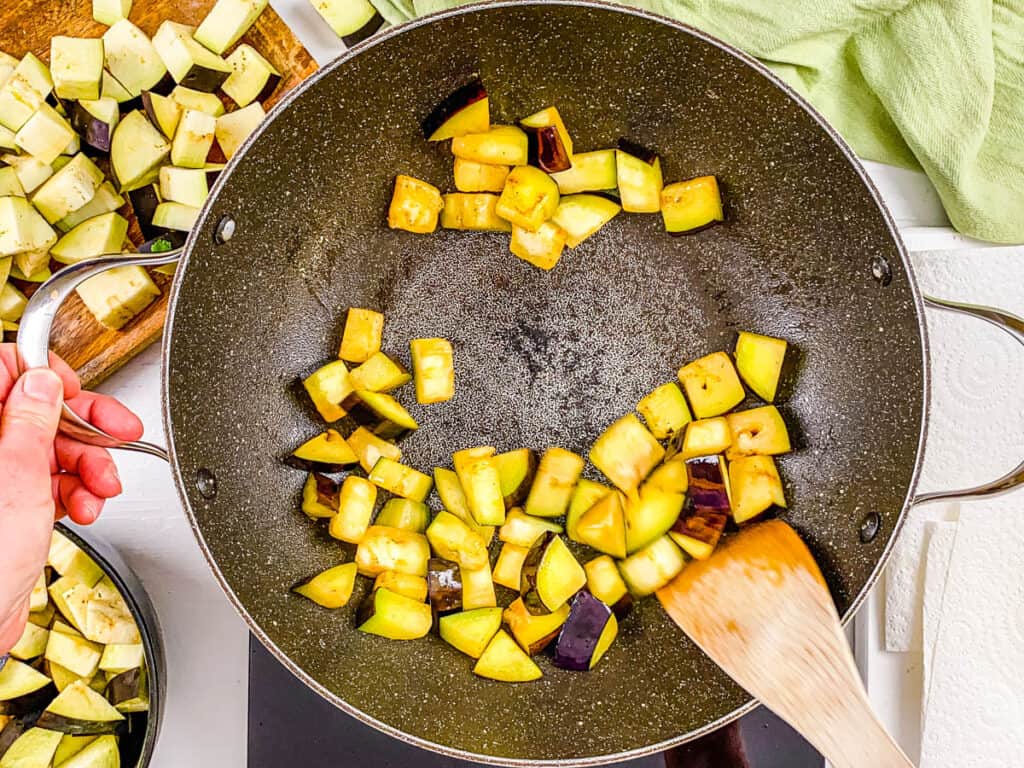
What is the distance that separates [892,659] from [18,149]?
1341 millimetres

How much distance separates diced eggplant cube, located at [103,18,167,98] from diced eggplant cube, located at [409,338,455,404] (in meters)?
0.49

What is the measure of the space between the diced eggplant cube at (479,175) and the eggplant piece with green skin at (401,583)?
1.69 feet

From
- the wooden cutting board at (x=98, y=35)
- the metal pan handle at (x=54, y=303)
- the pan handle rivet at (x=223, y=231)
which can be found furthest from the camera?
the wooden cutting board at (x=98, y=35)

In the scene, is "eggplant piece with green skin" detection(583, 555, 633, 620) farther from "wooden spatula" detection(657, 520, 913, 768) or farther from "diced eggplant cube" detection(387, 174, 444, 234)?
"diced eggplant cube" detection(387, 174, 444, 234)

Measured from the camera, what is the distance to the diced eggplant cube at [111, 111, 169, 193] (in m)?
1.17

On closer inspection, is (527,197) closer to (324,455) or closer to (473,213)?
(473,213)

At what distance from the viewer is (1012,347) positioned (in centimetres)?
119

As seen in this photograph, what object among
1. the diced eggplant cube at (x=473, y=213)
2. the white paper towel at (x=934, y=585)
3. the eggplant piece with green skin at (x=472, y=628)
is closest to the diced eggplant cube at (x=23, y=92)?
the diced eggplant cube at (x=473, y=213)

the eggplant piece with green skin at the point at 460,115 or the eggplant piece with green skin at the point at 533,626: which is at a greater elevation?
the eggplant piece with green skin at the point at 460,115

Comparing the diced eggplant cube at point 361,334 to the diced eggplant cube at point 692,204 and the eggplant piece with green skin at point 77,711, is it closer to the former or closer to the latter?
the diced eggplant cube at point 692,204

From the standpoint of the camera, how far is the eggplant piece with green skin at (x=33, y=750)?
3.82 ft

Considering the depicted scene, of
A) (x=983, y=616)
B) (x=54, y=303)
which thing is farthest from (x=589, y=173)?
(x=983, y=616)

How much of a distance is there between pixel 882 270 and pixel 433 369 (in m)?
Answer: 0.58

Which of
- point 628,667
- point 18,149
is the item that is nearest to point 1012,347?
point 628,667
